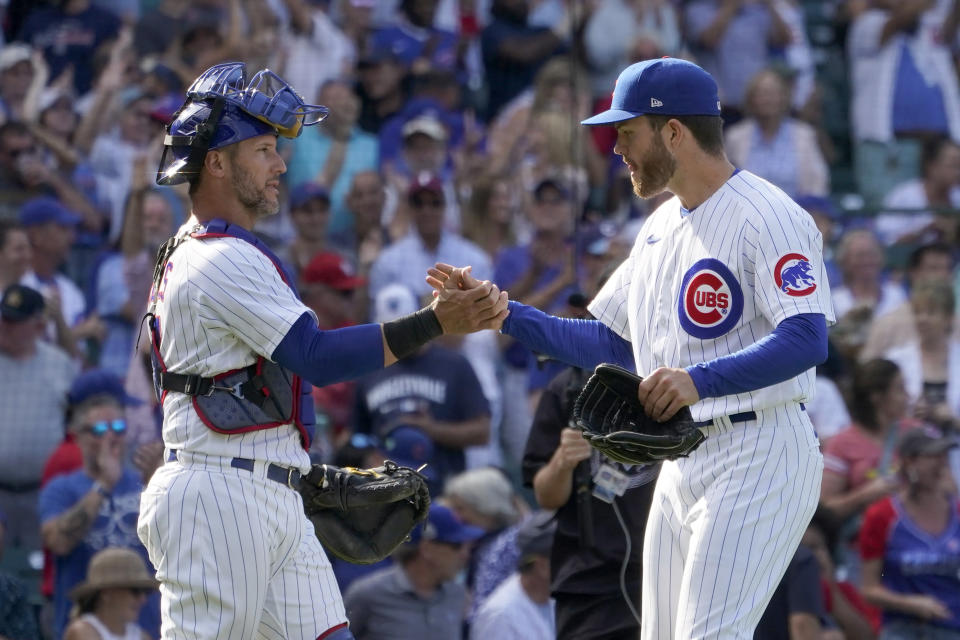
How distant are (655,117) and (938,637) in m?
3.57

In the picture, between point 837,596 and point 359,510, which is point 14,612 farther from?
point 837,596

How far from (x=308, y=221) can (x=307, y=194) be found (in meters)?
0.15

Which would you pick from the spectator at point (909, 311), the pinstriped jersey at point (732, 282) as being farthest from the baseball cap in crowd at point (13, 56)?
the pinstriped jersey at point (732, 282)

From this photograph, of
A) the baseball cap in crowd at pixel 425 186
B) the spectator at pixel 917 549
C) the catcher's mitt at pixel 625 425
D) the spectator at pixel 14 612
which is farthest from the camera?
the baseball cap in crowd at pixel 425 186

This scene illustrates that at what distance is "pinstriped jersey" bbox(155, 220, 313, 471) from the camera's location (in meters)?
3.66

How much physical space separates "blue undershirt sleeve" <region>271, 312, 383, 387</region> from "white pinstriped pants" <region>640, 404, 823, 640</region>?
2.88 ft

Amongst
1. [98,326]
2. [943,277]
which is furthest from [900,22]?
[98,326]

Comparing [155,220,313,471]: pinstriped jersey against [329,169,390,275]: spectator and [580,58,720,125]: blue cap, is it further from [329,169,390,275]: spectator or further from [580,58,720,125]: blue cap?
[329,169,390,275]: spectator

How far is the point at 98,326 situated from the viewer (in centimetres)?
769

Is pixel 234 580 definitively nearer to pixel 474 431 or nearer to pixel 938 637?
pixel 474 431

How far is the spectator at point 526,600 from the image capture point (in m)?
6.00

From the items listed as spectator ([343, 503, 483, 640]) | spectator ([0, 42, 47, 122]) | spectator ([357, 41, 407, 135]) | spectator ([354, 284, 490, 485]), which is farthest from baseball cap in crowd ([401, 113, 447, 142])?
spectator ([343, 503, 483, 640])

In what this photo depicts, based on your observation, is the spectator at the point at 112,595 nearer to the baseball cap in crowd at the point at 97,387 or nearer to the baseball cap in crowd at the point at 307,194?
the baseball cap in crowd at the point at 97,387

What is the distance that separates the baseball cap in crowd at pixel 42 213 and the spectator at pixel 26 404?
0.74 metres
